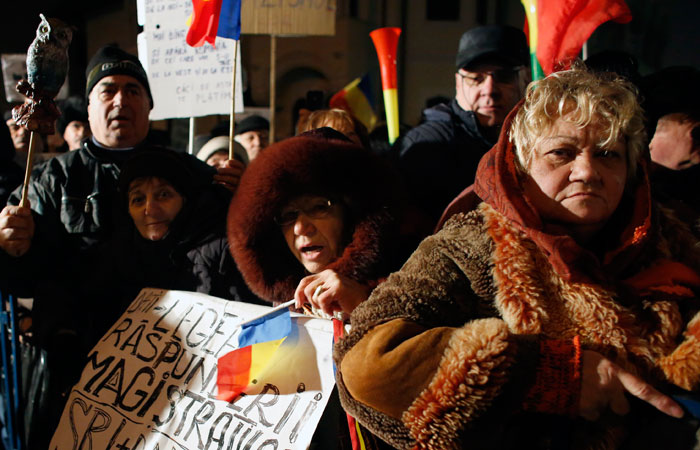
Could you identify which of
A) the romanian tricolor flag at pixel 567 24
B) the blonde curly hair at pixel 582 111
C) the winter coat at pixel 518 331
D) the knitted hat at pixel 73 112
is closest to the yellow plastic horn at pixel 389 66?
the romanian tricolor flag at pixel 567 24

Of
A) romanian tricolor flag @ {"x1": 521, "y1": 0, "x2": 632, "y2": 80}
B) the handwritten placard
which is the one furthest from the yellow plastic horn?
romanian tricolor flag @ {"x1": 521, "y1": 0, "x2": 632, "y2": 80}

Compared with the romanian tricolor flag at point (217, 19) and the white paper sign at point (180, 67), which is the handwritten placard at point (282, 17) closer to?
the white paper sign at point (180, 67)

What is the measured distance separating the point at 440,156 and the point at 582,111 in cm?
122

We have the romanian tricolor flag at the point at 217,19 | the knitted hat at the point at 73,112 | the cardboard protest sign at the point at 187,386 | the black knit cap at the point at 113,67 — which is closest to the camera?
the cardboard protest sign at the point at 187,386

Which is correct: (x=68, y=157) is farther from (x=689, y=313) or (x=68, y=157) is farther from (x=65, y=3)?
(x=65, y=3)

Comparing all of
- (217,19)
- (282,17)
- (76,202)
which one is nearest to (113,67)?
(217,19)

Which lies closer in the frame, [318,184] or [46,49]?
[318,184]

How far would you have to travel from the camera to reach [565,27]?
2.79 meters

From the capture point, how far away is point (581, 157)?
5.89ft

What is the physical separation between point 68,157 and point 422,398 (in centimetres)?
281

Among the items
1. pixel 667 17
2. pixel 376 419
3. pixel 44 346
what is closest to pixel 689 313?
pixel 376 419

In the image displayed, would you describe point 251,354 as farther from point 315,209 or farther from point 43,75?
point 43,75

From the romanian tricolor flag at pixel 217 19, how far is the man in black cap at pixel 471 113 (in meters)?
1.15

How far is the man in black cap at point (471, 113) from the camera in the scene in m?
2.98
